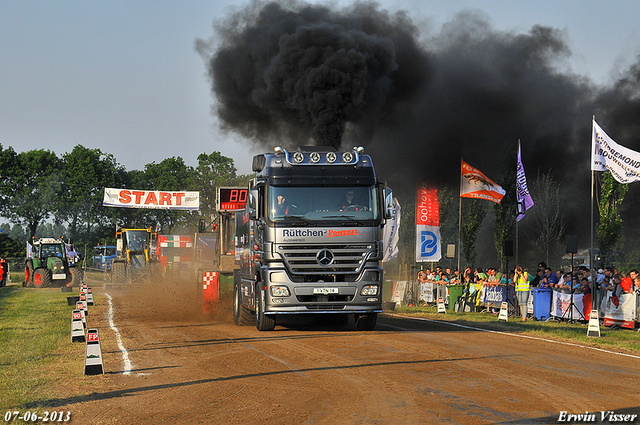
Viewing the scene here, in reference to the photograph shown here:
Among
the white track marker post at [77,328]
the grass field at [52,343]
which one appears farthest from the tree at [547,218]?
the white track marker post at [77,328]

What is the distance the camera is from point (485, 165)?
123ft

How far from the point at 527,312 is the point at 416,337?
322 inches

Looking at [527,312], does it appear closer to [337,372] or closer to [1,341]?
[337,372]

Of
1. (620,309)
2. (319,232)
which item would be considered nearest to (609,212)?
(620,309)

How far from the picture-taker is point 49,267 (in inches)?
1559

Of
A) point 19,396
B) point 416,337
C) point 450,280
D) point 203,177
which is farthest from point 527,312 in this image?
point 203,177

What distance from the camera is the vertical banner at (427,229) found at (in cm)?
2727

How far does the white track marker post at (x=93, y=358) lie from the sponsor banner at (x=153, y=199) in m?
38.2

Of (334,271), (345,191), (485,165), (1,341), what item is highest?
(485,165)

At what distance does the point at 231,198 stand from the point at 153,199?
28182 millimetres

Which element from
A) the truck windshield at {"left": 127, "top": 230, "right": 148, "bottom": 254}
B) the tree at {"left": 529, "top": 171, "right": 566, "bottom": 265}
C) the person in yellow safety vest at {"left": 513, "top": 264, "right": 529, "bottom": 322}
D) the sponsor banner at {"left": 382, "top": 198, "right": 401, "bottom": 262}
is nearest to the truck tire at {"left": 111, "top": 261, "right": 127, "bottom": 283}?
the truck windshield at {"left": 127, "top": 230, "right": 148, "bottom": 254}

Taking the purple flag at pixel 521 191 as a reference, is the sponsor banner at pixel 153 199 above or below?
above

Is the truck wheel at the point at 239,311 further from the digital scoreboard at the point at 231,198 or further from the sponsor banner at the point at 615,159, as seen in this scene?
the sponsor banner at the point at 615,159

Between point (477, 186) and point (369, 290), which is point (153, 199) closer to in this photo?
point (477, 186)
